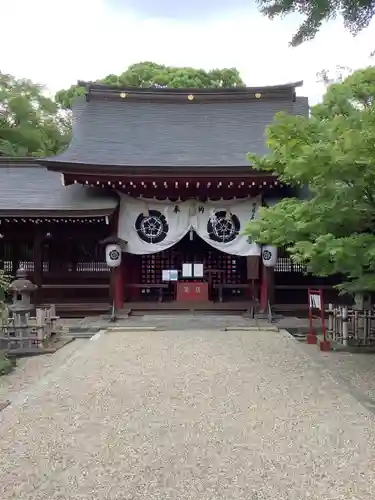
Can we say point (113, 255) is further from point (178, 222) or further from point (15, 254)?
point (15, 254)

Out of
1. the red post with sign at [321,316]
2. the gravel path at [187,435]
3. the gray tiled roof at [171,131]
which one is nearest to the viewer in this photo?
the gravel path at [187,435]

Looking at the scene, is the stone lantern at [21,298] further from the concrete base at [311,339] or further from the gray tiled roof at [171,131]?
the concrete base at [311,339]

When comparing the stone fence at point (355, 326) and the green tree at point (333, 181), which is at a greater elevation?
the green tree at point (333, 181)

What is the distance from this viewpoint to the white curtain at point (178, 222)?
555 inches

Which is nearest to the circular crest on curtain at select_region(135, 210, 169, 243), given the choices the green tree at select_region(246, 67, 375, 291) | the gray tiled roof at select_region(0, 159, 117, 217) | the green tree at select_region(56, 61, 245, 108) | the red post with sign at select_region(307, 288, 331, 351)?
the gray tiled roof at select_region(0, 159, 117, 217)

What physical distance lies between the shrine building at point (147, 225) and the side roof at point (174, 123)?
0.09 meters

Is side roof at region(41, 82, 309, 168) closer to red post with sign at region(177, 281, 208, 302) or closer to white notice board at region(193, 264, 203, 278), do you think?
white notice board at region(193, 264, 203, 278)

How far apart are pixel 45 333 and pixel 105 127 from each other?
8.58 m

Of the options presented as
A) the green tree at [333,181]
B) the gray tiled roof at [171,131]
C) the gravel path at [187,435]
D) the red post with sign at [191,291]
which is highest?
the gray tiled roof at [171,131]

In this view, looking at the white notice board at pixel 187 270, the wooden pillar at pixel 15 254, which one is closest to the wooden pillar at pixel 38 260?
the wooden pillar at pixel 15 254

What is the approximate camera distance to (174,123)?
56.0ft

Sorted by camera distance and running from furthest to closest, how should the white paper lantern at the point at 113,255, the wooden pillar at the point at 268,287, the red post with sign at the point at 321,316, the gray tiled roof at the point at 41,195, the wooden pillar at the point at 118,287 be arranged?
1. the wooden pillar at the point at 118,287
2. the wooden pillar at the point at 268,287
3. the white paper lantern at the point at 113,255
4. the gray tiled roof at the point at 41,195
5. the red post with sign at the point at 321,316

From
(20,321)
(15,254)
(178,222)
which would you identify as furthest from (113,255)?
(20,321)

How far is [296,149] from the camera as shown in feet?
21.4
